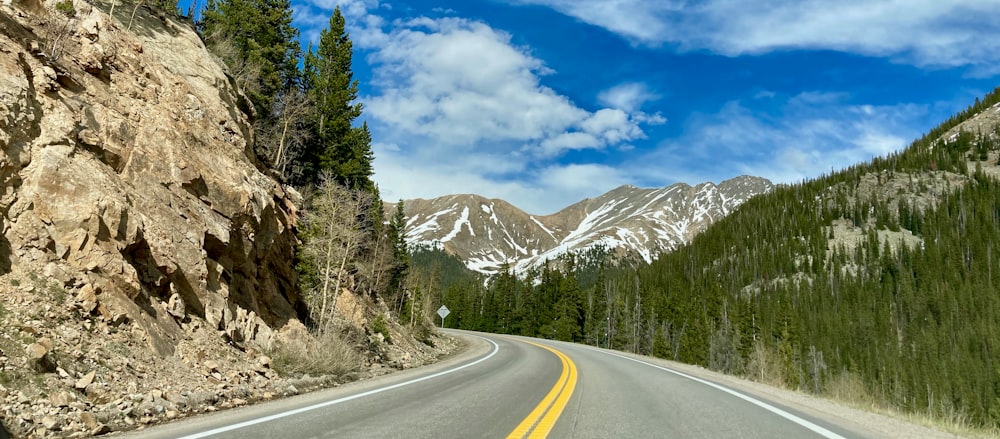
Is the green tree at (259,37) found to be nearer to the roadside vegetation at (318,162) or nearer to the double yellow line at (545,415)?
the roadside vegetation at (318,162)

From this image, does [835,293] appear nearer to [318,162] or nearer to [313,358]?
[318,162]

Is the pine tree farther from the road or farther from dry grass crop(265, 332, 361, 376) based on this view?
the road

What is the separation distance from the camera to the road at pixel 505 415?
5.74m

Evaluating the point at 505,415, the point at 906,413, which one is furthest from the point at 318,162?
the point at 906,413

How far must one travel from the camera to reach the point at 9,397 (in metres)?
5.47

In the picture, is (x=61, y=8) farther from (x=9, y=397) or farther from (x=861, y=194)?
(x=861, y=194)

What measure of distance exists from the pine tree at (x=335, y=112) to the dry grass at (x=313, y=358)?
75.2ft

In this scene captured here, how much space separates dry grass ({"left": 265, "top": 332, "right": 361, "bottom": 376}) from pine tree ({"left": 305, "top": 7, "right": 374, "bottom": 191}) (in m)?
22.9

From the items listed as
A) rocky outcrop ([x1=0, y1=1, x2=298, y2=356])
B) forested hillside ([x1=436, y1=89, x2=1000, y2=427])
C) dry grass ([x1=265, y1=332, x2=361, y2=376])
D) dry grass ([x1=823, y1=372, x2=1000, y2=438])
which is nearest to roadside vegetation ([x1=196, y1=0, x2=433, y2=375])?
dry grass ([x1=265, y1=332, x2=361, y2=376])

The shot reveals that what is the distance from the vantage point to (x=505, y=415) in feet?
23.5

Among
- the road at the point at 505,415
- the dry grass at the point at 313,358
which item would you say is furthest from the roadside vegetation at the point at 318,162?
the road at the point at 505,415

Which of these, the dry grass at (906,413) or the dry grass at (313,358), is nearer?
the dry grass at (906,413)

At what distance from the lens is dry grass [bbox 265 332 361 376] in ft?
40.3

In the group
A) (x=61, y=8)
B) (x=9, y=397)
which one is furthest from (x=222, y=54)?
(x=9, y=397)
